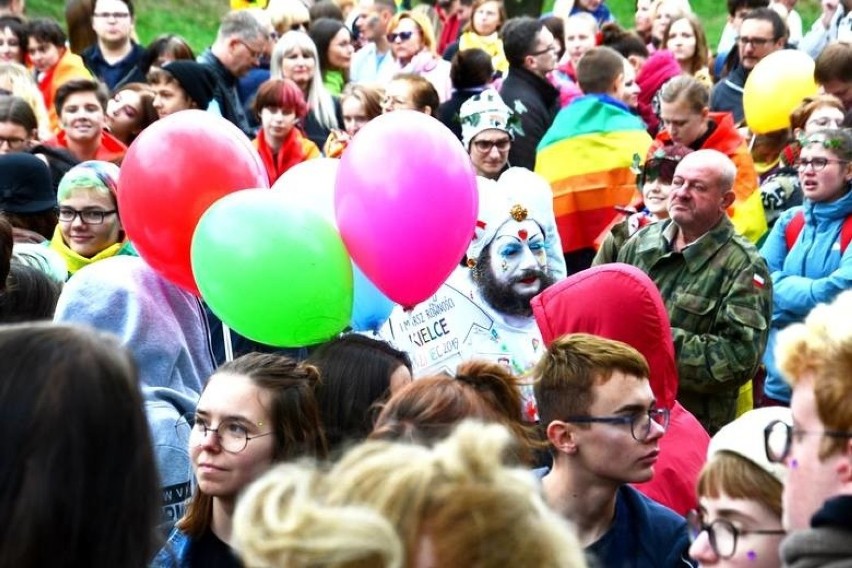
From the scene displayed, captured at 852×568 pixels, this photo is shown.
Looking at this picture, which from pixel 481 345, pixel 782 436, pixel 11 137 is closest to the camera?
pixel 782 436

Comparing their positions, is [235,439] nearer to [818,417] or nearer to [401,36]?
[818,417]

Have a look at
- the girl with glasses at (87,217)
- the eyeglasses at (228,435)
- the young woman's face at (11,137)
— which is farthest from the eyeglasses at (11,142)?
the eyeglasses at (228,435)

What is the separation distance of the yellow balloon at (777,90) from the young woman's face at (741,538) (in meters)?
5.61

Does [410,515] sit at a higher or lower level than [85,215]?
higher

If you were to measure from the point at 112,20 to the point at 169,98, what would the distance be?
2.42 meters

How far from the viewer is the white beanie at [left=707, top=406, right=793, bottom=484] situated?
301 cm

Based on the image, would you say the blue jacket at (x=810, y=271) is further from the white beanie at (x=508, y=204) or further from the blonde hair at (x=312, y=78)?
the blonde hair at (x=312, y=78)

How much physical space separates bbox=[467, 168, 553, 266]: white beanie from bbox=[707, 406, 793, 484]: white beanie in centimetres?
271

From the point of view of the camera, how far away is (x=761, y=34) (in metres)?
9.91

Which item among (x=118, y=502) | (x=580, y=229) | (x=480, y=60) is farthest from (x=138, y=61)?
(x=118, y=502)

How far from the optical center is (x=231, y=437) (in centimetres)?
386

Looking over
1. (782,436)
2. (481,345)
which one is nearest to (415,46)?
(481,345)

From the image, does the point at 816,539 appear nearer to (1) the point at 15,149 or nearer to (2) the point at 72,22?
(1) the point at 15,149

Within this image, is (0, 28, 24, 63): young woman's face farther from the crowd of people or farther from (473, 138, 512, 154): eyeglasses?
(473, 138, 512, 154): eyeglasses
